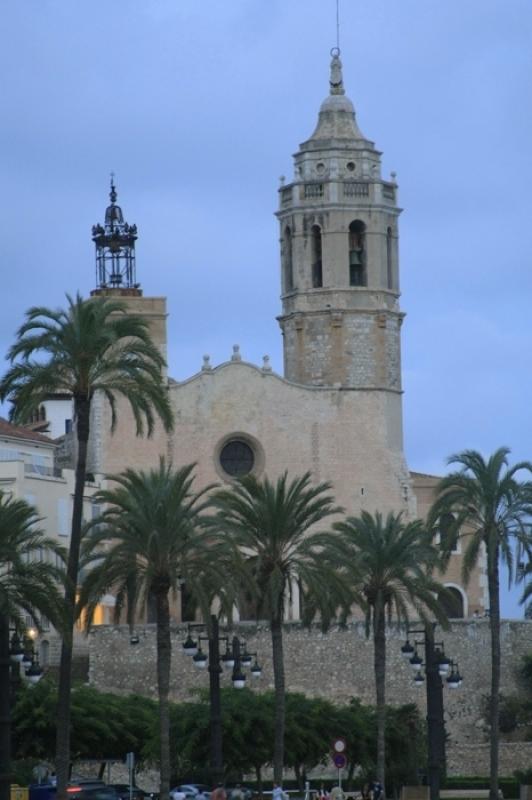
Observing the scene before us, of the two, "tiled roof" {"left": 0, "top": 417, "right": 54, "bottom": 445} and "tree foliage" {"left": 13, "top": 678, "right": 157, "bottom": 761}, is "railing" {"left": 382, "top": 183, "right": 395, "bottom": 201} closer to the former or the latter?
"tiled roof" {"left": 0, "top": 417, "right": 54, "bottom": 445}

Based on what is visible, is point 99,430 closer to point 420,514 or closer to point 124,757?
point 420,514

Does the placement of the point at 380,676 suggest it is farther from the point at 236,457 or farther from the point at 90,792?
the point at 236,457

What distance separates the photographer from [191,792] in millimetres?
61344

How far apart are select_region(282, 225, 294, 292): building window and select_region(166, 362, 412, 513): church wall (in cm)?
420

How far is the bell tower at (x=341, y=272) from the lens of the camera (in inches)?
3701

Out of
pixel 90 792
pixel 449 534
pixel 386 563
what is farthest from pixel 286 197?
pixel 90 792

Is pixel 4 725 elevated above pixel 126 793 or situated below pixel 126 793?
below

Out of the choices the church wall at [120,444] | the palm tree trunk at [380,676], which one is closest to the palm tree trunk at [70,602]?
the palm tree trunk at [380,676]

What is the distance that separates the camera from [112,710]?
68125 millimetres

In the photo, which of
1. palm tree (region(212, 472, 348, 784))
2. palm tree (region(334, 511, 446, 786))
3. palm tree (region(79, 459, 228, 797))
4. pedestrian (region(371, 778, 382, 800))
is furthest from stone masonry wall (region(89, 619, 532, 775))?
palm tree (region(79, 459, 228, 797))

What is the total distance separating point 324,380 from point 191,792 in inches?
1360

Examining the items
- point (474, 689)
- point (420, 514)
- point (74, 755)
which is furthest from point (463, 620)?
point (74, 755)

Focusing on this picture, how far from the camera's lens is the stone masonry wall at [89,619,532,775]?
80.6 m

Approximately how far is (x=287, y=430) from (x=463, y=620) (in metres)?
14.2
